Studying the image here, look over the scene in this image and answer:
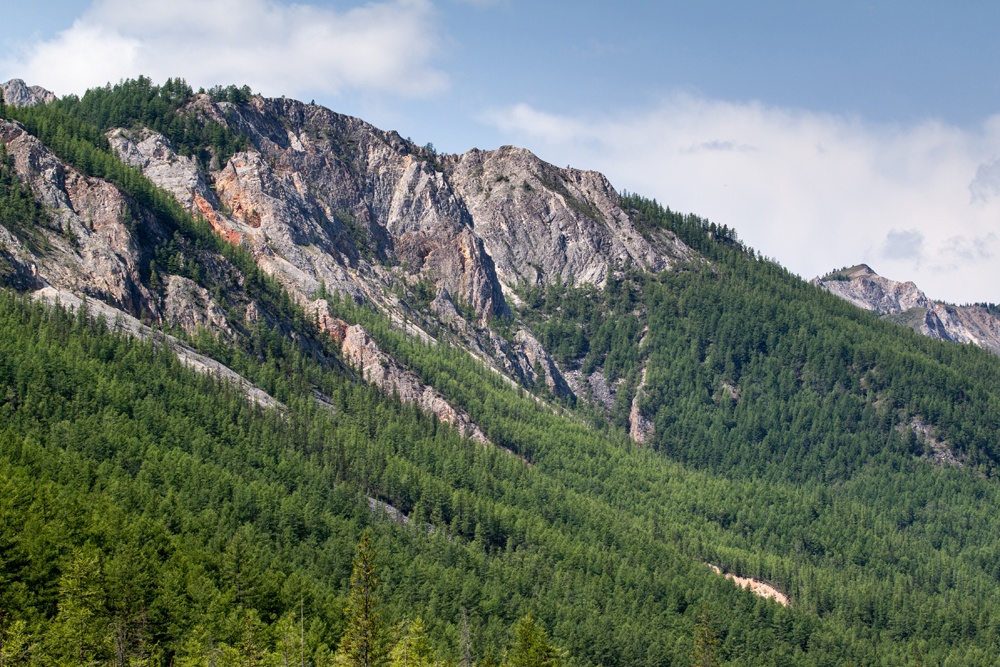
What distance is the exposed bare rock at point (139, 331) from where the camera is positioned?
190 m

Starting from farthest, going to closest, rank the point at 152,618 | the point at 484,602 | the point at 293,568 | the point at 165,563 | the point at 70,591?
the point at 484,602, the point at 293,568, the point at 165,563, the point at 152,618, the point at 70,591

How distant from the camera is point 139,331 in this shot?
195 meters

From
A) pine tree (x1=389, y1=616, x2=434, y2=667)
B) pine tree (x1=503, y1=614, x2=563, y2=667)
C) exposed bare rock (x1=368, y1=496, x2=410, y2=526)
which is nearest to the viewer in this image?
pine tree (x1=389, y1=616, x2=434, y2=667)

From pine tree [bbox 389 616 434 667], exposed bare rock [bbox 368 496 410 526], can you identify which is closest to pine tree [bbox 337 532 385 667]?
pine tree [bbox 389 616 434 667]

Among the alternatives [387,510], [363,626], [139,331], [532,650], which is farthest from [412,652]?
[139,331]

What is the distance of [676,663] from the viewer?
15500cm

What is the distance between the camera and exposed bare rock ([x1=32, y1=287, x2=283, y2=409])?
190 m

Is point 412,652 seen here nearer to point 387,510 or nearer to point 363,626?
point 363,626

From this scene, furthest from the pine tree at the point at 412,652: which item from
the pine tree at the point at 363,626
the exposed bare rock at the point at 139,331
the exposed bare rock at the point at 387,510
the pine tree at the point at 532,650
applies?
the exposed bare rock at the point at 139,331

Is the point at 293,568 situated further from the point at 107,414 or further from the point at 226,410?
the point at 226,410

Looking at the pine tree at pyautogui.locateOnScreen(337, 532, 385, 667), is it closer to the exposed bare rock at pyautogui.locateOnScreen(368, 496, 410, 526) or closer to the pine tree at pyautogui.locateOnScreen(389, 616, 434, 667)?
the pine tree at pyautogui.locateOnScreen(389, 616, 434, 667)

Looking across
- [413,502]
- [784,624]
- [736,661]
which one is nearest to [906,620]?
[784,624]

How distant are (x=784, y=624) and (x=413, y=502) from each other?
56981 millimetres

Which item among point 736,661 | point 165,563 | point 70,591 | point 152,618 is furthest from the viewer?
point 736,661
